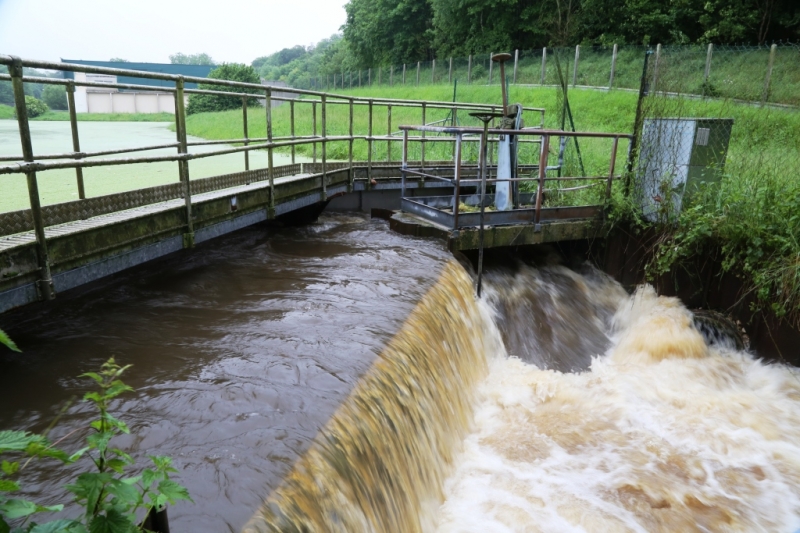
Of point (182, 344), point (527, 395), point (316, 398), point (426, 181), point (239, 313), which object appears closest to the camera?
point (316, 398)

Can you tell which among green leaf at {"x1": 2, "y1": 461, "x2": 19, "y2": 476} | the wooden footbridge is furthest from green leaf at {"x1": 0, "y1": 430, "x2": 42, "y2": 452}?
the wooden footbridge

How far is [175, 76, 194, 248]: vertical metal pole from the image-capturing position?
16.4 ft

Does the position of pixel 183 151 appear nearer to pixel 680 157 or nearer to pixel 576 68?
pixel 680 157

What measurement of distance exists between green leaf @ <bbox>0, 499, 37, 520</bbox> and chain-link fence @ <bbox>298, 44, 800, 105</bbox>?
30.0 feet

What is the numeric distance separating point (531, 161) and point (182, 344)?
990cm

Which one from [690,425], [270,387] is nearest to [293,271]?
[270,387]

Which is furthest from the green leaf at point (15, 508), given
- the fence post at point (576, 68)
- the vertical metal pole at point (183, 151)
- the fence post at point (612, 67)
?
the fence post at point (576, 68)

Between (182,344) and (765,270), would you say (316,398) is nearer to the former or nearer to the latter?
(182,344)

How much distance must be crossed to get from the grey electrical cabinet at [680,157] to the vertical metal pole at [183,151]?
19.5 feet

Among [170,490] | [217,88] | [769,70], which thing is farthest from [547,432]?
[217,88]

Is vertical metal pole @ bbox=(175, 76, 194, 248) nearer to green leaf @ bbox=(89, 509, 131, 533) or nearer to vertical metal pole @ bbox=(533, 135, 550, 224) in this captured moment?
green leaf @ bbox=(89, 509, 131, 533)

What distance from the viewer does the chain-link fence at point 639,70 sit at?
13.7 metres

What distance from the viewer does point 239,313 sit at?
5098mm

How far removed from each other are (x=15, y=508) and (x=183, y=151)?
404 centimetres
